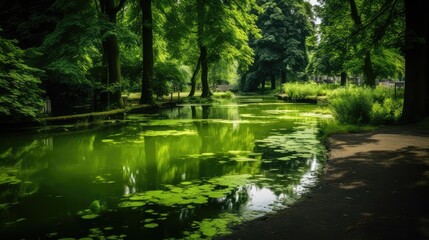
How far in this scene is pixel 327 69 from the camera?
47.8 metres

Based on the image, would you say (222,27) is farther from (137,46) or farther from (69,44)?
(69,44)

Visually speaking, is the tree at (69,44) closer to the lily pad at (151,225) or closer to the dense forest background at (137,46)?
the dense forest background at (137,46)

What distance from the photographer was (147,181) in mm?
7879

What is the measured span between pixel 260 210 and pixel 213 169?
9.74 feet

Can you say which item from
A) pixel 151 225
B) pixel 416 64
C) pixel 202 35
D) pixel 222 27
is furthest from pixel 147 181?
pixel 202 35

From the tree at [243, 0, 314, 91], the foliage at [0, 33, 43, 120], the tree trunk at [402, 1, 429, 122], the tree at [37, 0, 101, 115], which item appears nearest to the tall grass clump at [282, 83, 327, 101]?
the tree trunk at [402, 1, 429, 122]

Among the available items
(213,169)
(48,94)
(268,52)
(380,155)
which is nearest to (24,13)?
(48,94)

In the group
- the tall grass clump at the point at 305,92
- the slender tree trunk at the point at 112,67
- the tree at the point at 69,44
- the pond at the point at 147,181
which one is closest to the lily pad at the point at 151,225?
the pond at the point at 147,181

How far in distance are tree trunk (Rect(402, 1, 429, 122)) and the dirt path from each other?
5.52 metres

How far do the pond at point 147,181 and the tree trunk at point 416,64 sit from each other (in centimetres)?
425

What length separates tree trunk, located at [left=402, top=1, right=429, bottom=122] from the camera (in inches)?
563

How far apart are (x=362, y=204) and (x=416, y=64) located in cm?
1088

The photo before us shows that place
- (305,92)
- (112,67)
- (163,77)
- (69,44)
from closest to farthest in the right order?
1. (69,44)
2. (112,67)
3. (163,77)
4. (305,92)

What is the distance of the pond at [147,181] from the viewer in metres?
5.35
